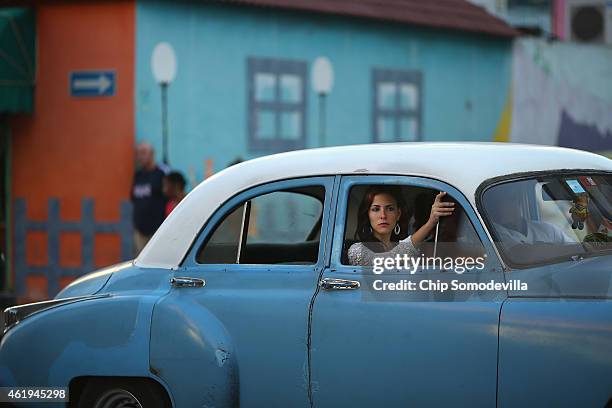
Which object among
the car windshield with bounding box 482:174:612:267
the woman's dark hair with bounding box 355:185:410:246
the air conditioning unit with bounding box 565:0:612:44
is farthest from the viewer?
the air conditioning unit with bounding box 565:0:612:44

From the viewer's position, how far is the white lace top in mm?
5547

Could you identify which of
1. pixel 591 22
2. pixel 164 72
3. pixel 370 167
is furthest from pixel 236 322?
pixel 591 22

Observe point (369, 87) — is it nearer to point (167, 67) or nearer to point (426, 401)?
point (167, 67)

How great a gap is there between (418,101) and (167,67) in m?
4.33

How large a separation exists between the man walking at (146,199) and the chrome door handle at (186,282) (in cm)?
826

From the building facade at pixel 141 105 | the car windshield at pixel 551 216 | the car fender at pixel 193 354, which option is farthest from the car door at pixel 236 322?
the building facade at pixel 141 105

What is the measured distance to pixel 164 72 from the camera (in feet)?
49.5

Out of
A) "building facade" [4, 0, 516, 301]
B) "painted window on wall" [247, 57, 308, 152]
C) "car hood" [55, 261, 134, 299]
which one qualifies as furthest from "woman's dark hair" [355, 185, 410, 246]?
"painted window on wall" [247, 57, 308, 152]

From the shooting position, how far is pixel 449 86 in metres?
18.3

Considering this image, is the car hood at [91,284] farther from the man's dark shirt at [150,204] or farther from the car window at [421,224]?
the man's dark shirt at [150,204]

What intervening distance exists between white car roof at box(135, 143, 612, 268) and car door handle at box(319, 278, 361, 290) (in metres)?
0.50

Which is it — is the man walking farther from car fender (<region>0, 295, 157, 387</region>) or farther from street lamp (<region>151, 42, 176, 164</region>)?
car fender (<region>0, 295, 157, 387</region>)

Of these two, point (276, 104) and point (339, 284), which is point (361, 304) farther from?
point (276, 104)

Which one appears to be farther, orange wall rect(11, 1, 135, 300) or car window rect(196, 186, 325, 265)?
orange wall rect(11, 1, 135, 300)
